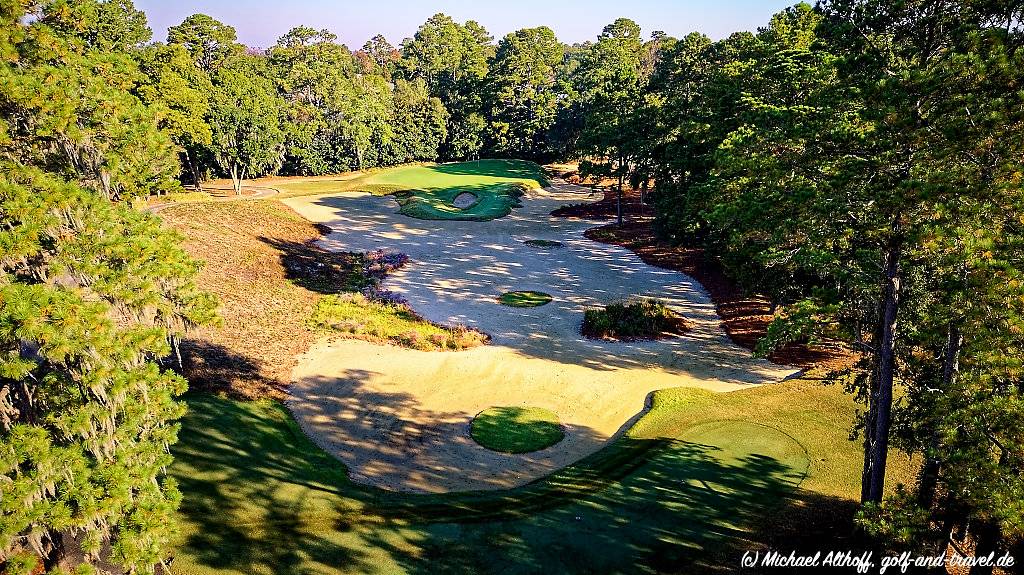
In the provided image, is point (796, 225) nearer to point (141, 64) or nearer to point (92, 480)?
point (92, 480)

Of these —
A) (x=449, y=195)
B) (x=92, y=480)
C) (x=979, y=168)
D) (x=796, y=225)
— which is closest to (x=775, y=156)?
(x=796, y=225)

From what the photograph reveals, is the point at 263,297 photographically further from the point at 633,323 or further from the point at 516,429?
the point at 633,323

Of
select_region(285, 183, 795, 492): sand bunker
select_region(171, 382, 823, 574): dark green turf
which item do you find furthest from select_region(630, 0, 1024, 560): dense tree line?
select_region(285, 183, 795, 492): sand bunker

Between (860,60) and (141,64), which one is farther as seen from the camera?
(141,64)

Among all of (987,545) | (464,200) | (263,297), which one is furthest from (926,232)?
(464,200)

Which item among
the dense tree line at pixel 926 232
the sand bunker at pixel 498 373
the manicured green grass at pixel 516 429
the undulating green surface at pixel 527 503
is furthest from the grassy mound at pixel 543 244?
the dense tree line at pixel 926 232

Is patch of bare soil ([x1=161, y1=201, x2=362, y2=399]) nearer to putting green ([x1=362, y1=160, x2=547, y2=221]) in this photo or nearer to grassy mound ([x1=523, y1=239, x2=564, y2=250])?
putting green ([x1=362, y1=160, x2=547, y2=221])

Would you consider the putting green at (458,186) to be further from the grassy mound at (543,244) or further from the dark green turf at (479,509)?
the dark green turf at (479,509)
